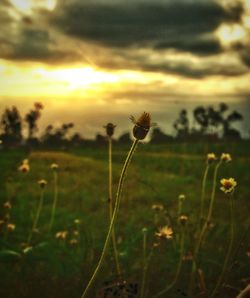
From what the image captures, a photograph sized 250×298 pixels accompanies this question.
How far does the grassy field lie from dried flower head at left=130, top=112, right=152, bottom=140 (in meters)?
0.11

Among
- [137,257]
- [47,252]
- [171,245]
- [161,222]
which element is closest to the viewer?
[47,252]

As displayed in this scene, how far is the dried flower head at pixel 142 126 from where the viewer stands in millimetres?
890

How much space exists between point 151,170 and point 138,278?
435 cm

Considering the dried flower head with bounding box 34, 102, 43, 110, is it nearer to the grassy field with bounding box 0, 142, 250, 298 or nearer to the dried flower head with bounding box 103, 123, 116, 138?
the grassy field with bounding box 0, 142, 250, 298

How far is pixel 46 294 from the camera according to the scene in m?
1.71

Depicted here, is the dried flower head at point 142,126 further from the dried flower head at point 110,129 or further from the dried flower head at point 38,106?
the dried flower head at point 38,106

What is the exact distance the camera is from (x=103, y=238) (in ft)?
7.25

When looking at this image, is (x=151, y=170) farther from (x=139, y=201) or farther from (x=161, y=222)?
(x=161, y=222)

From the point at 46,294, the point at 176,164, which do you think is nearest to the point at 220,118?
the point at 176,164

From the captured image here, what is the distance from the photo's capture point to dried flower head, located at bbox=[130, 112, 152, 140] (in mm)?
890

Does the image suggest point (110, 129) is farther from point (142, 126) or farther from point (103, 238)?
point (103, 238)

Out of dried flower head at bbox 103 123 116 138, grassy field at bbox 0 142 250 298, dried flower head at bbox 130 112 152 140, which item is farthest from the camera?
grassy field at bbox 0 142 250 298

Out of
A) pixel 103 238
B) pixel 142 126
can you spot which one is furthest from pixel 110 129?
pixel 103 238

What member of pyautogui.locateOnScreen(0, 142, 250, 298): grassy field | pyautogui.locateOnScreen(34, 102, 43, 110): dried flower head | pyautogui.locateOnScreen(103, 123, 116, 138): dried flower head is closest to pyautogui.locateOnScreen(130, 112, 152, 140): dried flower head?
pyautogui.locateOnScreen(0, 142, 250, 298): grassy field
